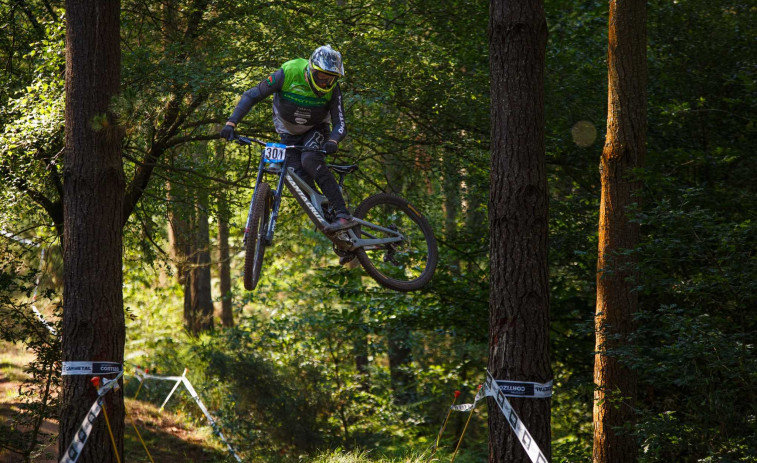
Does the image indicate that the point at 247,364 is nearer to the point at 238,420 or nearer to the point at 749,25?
the point at 238,420

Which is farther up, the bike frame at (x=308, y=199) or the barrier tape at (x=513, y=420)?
the bike frame at (x=308, y=199)

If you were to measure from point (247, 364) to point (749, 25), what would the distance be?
27.8 feet

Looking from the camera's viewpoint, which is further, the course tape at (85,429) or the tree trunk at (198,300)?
the tree trunk at (198,300)

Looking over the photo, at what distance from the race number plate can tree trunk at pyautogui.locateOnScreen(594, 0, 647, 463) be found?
3.35 m

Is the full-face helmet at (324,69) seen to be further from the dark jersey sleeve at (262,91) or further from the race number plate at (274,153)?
the race number plate at (274,153)

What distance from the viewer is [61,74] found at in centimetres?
851

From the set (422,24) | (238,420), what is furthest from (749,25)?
(238,420)

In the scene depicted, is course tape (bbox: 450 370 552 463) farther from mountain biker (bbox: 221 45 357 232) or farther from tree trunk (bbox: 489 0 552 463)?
mountain biker (bbox: 221 45 357 232)

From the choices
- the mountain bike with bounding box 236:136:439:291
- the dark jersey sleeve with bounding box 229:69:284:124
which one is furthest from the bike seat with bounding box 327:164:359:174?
the dark jersey sleeve with bounding box 229:69:284:124

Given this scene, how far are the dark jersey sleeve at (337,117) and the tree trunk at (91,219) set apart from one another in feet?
5.76

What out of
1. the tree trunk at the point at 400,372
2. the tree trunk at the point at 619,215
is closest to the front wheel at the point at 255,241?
the tree trunk at the point at 619,215

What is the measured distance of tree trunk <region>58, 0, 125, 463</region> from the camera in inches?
229

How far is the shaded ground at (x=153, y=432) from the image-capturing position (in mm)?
10211

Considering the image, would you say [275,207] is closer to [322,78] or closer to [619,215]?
[322,78]
